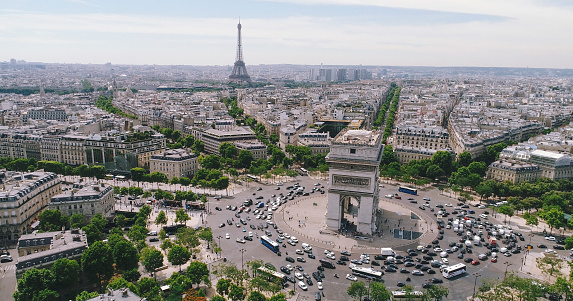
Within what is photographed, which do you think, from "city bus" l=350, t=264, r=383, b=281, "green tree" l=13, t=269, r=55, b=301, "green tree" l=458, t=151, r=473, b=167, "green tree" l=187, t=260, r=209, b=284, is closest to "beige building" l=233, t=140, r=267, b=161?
"green tree" l=458, t=151, r=473, b=167

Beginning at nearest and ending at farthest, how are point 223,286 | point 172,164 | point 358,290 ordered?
point 358,290, point 223,286, point 172,164

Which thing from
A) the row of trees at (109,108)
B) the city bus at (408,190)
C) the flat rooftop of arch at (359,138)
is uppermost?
the flat rooftop of arch at (359,138)

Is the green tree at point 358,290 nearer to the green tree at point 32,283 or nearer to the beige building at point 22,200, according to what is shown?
the green tree at point 32,283

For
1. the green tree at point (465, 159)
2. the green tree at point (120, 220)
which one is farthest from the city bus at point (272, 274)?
the green tree at point (465, 159)

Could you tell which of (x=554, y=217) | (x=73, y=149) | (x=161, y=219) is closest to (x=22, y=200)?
(x=161, y=219)

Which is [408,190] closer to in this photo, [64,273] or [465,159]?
[465,159]

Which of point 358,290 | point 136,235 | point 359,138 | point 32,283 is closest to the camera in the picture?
point 32,283
